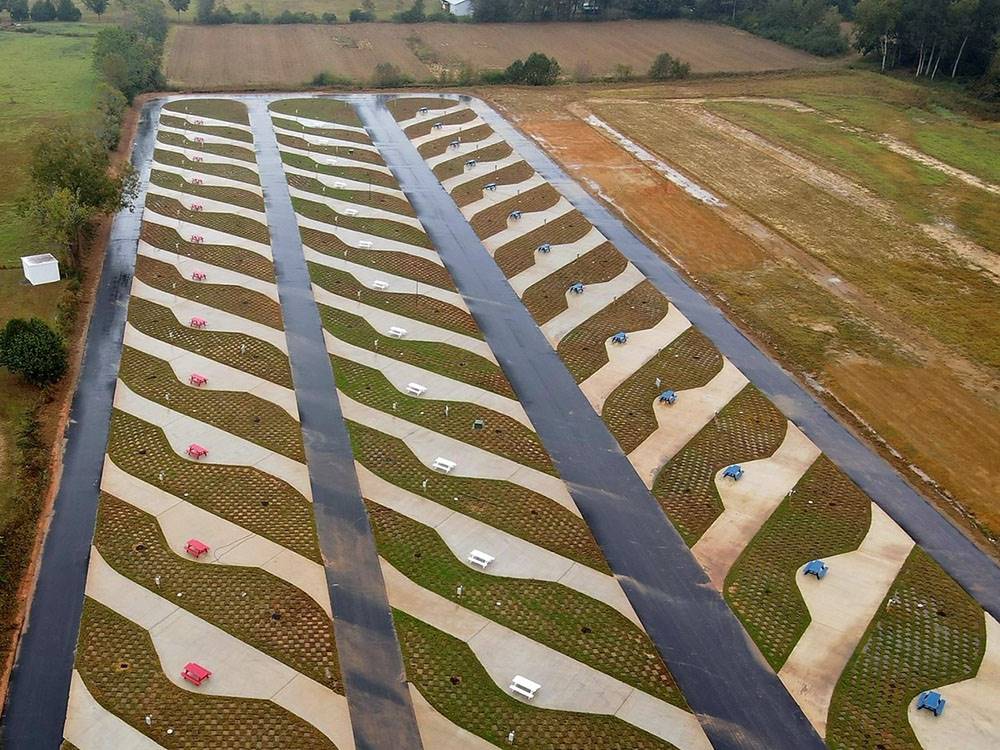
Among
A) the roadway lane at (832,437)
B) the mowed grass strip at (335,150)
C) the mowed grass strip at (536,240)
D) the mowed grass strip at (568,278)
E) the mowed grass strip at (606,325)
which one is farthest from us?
the mowed grass strip at (335,150)

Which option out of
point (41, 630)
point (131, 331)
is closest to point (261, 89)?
point (131, 331)

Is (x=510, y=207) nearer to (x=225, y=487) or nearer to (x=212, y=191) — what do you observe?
(x=212, y=191)

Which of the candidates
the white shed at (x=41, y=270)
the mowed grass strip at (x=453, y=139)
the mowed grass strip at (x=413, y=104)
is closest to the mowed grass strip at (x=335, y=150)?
the mowed grass strip at (x=453, y=139)

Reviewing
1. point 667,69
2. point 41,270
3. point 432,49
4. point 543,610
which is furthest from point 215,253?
point 432,49

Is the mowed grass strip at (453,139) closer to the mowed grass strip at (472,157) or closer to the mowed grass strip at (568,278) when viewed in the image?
the mowed grass strip at (472,157)

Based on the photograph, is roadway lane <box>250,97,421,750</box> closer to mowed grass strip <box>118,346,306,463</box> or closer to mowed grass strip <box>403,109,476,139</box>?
mowed grass strip <box>118,346,306,463</box>

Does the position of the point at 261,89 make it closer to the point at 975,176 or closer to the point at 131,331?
the point at 131,331

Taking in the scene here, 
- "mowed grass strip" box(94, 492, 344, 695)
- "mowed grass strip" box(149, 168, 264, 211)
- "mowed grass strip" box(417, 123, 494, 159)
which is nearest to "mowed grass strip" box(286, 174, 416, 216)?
"mowed grass strip" box(149, 168, 264, 211)
